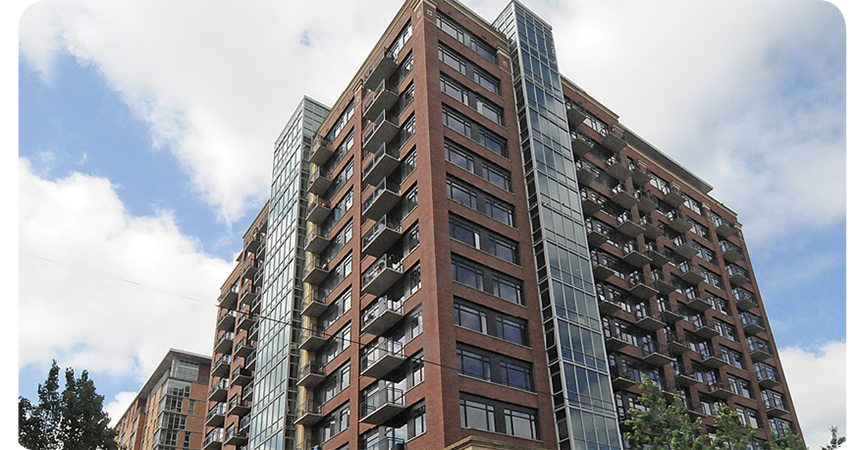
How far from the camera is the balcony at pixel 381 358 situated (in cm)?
3950

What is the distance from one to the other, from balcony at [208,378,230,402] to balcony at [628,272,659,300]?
3955cm

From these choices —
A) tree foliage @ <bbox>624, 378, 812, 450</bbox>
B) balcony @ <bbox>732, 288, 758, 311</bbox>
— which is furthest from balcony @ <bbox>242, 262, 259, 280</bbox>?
balcony @ <bbox>732, 288, 758, 311</bbox>

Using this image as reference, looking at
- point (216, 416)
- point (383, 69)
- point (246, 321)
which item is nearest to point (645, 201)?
point (383, 69)

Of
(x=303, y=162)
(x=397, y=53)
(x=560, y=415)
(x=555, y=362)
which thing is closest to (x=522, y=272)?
(x=555, y=362)

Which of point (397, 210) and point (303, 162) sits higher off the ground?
point (303, 162)

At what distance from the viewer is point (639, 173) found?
6028 cm

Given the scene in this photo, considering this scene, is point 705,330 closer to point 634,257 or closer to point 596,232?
point 634,257

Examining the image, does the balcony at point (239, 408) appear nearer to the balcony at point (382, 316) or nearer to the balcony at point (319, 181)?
the balcony at point (319, 181)

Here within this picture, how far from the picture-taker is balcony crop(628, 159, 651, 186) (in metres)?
59.9

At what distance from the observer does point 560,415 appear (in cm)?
3938

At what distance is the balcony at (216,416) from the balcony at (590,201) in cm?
3936

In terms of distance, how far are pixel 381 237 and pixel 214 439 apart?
1411 inches

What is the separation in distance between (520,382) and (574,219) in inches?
538

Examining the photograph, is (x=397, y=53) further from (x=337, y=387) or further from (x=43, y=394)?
(x=43, y=394)
